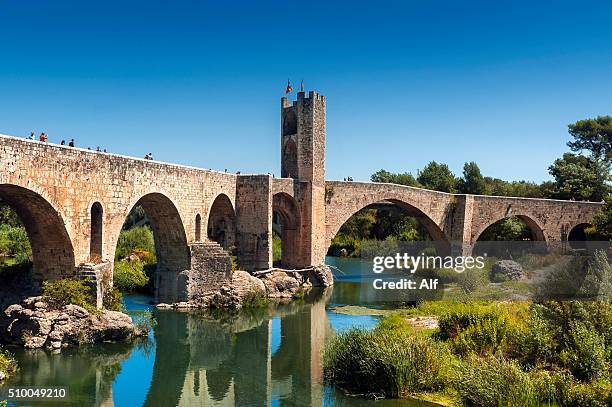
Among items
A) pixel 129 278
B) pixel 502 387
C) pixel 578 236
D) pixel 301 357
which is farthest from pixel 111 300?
pixel 578 236

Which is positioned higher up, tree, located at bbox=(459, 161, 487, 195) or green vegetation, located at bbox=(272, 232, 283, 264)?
tree, located at bbox=(459, 161, 487, 195)

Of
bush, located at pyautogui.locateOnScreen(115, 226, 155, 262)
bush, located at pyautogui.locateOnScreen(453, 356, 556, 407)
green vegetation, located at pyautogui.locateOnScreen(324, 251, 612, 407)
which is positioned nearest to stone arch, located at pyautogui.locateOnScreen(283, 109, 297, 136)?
bush, located at pyautogui.locateOnScreen(115, 226, 155, 262)

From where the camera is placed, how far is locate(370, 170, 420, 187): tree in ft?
154

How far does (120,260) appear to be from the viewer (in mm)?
25266

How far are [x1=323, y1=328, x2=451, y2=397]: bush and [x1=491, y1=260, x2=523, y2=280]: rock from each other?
1613 cm

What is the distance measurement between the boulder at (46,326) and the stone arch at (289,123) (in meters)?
13.9

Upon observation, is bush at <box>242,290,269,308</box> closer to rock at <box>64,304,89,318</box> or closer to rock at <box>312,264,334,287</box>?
rock at <box>312,264,334,287</box>

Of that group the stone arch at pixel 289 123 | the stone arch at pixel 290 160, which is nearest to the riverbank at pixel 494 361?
the stone arch at pixel 290 160

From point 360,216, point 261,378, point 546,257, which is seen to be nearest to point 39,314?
point 261,378

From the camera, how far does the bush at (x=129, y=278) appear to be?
74.5 feet

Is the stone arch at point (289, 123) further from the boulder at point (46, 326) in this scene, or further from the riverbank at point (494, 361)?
the riverbank at point (494, 361)

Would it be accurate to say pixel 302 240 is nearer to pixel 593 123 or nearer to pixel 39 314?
pixel 39 314

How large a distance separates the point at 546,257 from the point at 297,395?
78.6ft

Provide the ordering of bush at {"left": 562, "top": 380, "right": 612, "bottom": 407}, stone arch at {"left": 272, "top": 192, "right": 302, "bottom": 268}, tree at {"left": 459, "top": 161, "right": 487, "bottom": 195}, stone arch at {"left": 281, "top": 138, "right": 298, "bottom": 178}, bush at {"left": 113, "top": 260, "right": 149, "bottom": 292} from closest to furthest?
bush at {"left": 562, "top": 380, "right": 612, "bottom": 407} → bush at {"left": 113, "top": 260, "right": 149, "bottom": 292} → stone arch at {"left": 272, "top": 192, "right": 302, "bottom": 268} → stone arch at {"left": 281, "top": 138, "right": 298, "bottom": 178} → tree at {"left": 459, "top": 161, "right": 487, "bottom": 195}
